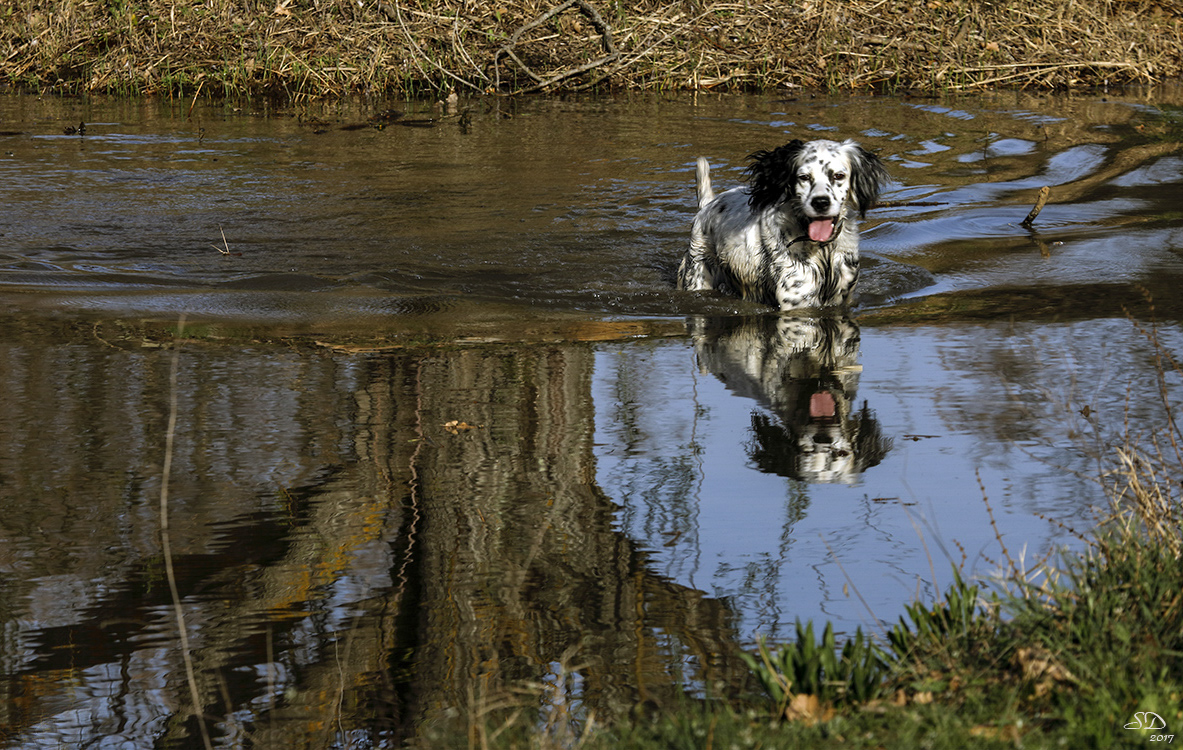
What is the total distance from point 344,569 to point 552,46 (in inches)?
535

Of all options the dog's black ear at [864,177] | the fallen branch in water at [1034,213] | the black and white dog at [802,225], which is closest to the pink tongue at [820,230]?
the black and white dog at [802,225]

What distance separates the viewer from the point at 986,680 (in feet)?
9.49

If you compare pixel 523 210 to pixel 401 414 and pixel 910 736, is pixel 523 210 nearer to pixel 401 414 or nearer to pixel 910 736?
pixel 401 414

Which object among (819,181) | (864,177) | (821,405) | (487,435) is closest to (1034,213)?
(864,177)

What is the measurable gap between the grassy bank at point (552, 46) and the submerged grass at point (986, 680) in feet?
43.8

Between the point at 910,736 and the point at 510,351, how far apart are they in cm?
403

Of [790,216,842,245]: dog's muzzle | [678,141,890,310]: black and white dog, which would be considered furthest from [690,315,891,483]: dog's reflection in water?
[790,216,842,245]: dog's muzzle

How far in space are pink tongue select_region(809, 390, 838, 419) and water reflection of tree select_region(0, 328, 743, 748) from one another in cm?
95

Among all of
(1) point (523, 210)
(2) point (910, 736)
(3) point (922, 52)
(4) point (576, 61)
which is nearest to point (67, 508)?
(2) point (910, 736)

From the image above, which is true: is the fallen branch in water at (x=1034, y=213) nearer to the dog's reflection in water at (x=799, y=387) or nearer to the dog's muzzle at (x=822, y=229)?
the dog's muzzle at (x=822, y=229)

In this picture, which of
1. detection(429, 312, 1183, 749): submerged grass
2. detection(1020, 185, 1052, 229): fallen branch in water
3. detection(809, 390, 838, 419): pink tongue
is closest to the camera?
detection(429, 312, 1183, 749): submerged grass

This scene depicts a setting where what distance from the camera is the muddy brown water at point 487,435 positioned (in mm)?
3359

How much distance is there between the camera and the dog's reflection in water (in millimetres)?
4797

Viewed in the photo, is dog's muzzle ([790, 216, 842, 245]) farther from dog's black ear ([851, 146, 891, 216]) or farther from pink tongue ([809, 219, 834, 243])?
dog's black ear ([851, 146, 891, 216])
